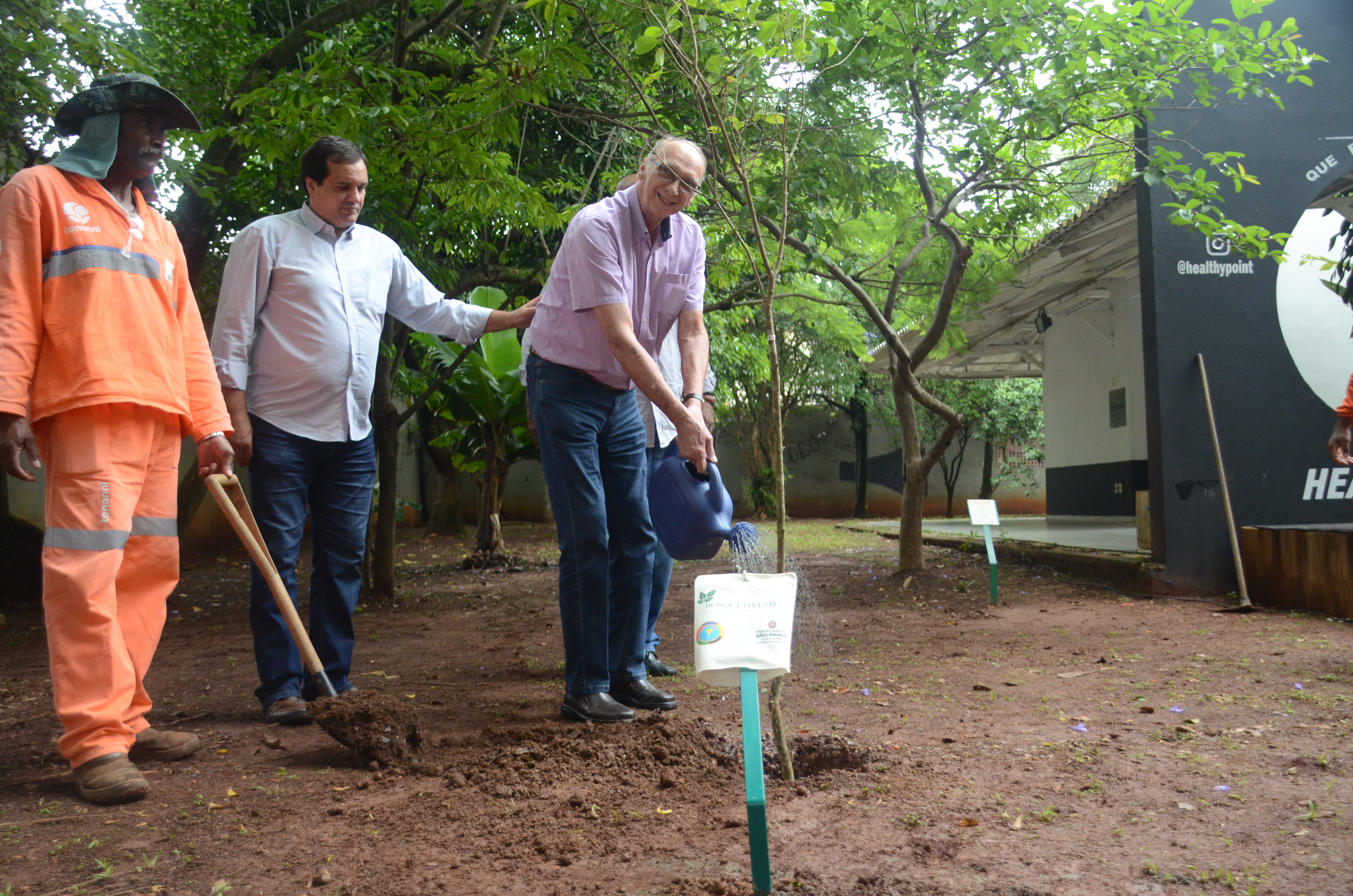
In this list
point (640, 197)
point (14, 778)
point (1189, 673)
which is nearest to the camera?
point (14, 778)

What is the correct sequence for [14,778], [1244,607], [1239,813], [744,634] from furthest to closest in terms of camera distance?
[1244,607]
[14,778]
[1239,813]
[744,634]

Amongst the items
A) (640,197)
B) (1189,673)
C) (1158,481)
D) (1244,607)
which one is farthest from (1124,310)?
(640,197)

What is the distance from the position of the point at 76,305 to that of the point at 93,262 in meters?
0.14

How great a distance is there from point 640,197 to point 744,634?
1.70m

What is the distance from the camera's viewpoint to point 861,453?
22453 millimetres

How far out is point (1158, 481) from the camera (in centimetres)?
Result: 657

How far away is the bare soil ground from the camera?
2.01 metres

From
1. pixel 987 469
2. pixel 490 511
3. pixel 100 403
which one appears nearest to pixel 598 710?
pixel 100 403

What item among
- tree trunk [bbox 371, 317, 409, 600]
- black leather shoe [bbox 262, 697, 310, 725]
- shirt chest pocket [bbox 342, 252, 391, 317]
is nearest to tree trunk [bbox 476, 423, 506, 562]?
tree trunk [bbox 371, 317, 409, 600]

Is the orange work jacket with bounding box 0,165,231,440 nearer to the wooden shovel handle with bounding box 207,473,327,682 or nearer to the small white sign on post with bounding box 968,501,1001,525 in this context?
the wooden shovel handle with bounding box 207,473,327,682

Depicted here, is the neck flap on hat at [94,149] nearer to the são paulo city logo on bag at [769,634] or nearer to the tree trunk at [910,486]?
the são paulo city logo on bag at [769,634]

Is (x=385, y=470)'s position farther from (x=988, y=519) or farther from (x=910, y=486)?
(x=988, y=519)

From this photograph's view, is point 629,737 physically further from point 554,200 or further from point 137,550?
point 554,200

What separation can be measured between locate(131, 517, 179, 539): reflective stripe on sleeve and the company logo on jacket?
0.84 meters
